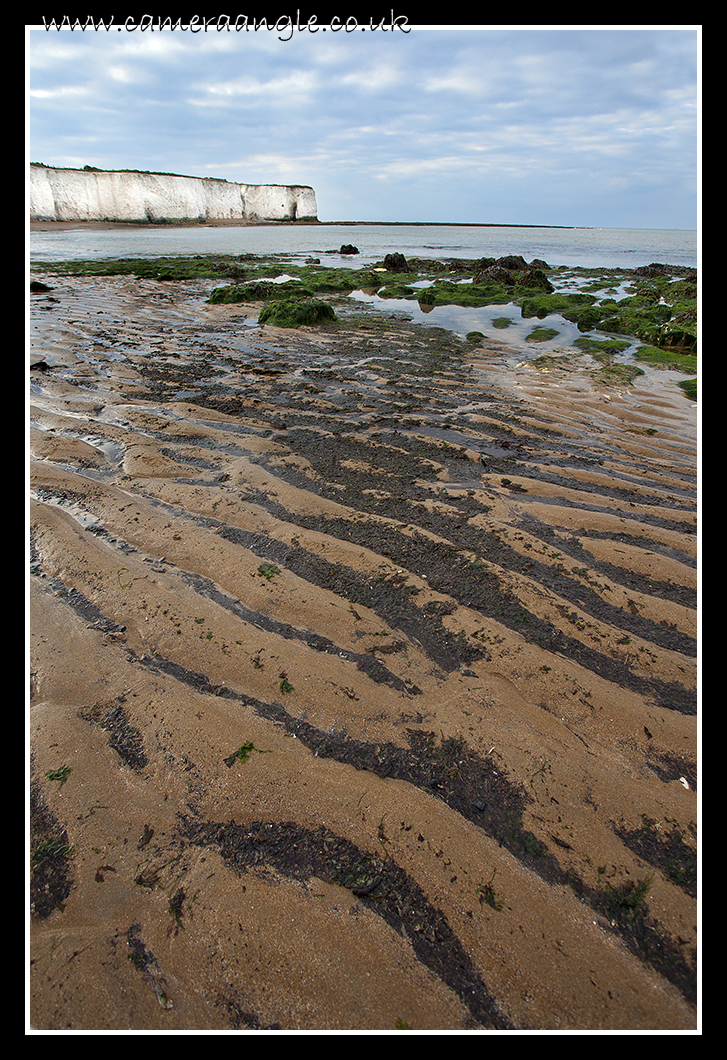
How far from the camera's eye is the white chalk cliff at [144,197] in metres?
54.3

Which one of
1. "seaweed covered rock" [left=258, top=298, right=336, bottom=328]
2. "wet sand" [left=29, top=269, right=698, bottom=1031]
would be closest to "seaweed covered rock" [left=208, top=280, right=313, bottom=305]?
"seaweed covered rock" [left=258, top=298, right=336, bottom=328]

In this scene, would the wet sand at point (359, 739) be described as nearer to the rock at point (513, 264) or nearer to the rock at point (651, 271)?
the rock at point (513, 264)

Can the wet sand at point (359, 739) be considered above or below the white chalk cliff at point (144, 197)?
below

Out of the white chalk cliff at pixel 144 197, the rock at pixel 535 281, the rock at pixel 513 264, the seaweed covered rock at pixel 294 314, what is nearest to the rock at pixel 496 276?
the rock at pixel 535 281

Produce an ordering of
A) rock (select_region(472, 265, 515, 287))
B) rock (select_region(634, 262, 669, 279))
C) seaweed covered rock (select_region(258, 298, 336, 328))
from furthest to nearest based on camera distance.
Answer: rock (select_region(634, 262, 669, 279))
rock (select_region(472, 265, 515, 287))
seaweed covered rock (select_region(258, 298, 336, 328))

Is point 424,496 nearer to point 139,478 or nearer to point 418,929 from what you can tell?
point 139,478

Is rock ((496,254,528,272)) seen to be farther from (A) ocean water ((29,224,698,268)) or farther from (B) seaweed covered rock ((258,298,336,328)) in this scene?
(B) seaweed covered rock ((258,298,336,328))

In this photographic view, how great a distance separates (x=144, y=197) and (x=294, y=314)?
70.8 m

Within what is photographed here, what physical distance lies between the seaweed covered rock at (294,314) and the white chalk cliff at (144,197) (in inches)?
2388

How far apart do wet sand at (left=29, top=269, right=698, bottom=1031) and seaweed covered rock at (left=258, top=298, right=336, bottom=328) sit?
6752 mm

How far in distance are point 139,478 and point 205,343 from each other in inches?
227

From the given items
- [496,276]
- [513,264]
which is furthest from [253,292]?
[513,264]

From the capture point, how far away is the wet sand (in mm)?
1487

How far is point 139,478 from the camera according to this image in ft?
13.9
